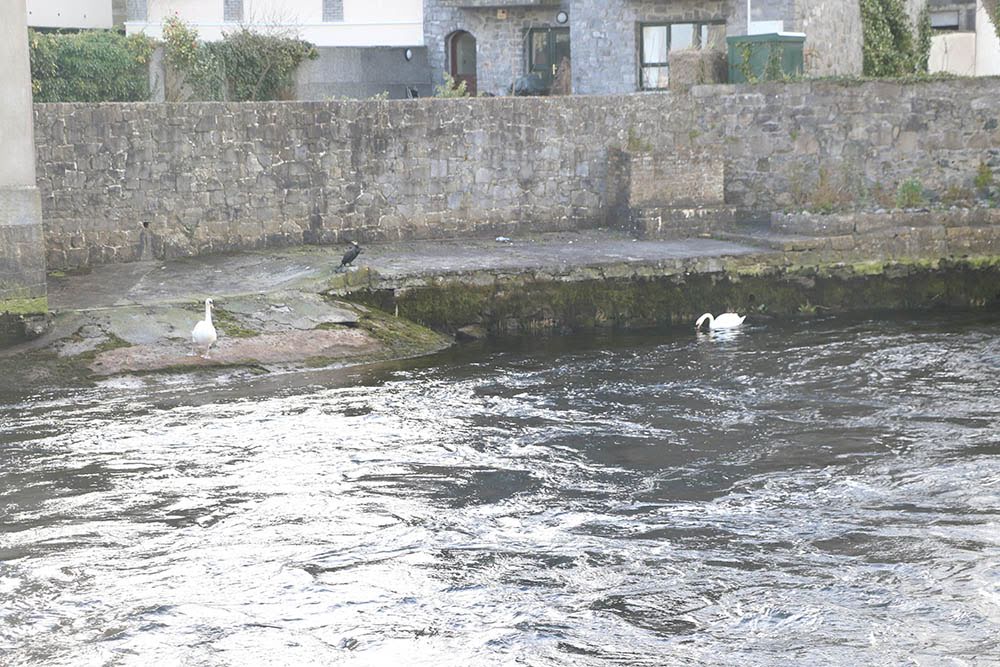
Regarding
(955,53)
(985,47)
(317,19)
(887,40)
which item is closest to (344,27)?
(317,19)

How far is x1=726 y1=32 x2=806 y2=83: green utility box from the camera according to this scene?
2111cm

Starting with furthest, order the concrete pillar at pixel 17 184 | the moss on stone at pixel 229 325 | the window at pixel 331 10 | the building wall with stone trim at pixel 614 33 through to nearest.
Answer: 1. the window at pixel 331 10
2. the building wall with stone trim at pixel 614 33
3. the moss on stone at pixel 229 325
4. the concrete pillar at pixel 17 184

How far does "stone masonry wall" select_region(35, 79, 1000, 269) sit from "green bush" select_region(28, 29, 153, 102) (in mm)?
8911

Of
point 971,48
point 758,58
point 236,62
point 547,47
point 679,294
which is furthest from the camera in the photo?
point 971,48

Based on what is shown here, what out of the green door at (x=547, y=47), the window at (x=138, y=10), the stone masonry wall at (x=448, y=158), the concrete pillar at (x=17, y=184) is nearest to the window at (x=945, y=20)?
the green door at (x=547, y=47)

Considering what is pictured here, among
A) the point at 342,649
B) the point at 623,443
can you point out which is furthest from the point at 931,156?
the point at 342,649

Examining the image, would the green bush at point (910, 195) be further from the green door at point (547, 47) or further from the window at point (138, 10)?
the window at point (138, 10)

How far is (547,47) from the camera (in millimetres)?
29547

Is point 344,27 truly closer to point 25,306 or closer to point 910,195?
point 910,195

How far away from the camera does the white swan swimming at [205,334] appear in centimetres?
1430

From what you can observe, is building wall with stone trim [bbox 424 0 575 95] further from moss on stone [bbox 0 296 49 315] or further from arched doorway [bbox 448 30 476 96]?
moss on stone [bbox 0 296 49 315]

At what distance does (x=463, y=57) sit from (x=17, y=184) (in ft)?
59.7

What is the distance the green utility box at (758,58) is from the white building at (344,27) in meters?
10.5

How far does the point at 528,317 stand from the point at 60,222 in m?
5.42
